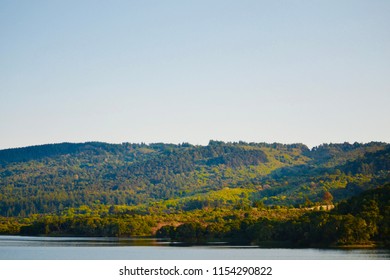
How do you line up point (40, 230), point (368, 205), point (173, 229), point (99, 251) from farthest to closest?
point (40, 230) < point (173, 229) < point (368, 205) < point (99, 251)

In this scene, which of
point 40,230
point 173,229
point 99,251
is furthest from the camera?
point 40,230

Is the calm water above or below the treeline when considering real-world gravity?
below

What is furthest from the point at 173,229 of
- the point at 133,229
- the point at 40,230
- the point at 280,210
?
the point at 40,230

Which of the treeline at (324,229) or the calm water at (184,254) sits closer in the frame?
the calm water at (184,254)

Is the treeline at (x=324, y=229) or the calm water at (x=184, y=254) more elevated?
the treeline at (x=324, y=229)

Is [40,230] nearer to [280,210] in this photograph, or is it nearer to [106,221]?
[106,221]

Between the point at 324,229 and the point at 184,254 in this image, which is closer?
the point at 184,254

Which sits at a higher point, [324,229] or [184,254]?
[324,229]

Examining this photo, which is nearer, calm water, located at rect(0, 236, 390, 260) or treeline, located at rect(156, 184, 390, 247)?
calm water, located at rect(0, 236, 390, 260)
